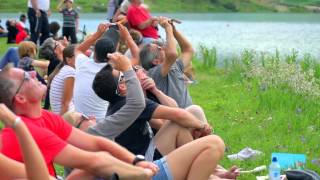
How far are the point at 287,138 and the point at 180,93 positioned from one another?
1.26 meters

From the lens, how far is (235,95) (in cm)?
929

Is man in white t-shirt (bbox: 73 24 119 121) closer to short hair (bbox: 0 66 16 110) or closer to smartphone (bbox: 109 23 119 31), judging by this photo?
smartphone (bbox: 109 23 119 31)

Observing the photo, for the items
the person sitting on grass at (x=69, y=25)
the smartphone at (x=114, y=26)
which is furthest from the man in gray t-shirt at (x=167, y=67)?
the person sitting on grass at (x=69, y=25)

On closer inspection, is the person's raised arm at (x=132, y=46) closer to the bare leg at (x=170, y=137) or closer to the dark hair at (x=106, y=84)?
the bare leg at (x=170, y=137)

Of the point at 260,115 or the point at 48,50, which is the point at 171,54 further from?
the point at 48,50

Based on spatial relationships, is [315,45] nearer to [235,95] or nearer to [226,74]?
[226,74]

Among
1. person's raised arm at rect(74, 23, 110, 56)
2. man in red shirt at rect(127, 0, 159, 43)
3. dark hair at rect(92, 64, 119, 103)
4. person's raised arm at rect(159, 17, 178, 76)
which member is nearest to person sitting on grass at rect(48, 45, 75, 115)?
person's raised arm at rect(74, 23, 110, 56)

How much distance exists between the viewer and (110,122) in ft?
14.2

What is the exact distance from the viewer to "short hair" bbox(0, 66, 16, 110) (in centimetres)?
343

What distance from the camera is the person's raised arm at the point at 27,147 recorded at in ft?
9.44

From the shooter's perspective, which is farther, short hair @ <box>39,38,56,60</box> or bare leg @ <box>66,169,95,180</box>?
short hair @ <box>39,38,56,60</box>

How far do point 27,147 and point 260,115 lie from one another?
16.4ft

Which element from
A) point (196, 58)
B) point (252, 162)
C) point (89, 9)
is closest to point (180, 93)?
point (252, 162)

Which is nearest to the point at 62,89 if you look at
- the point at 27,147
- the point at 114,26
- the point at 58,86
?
the point at 58,86
